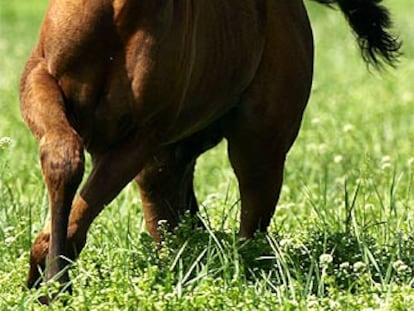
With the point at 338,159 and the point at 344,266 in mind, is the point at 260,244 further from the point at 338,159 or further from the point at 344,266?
the point at 338,159

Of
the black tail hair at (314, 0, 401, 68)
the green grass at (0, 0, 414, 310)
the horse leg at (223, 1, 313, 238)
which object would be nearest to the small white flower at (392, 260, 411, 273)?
the green grass at (0, 0, 414, 310)

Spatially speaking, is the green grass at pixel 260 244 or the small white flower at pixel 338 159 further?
the small white flower at pixel 338 159

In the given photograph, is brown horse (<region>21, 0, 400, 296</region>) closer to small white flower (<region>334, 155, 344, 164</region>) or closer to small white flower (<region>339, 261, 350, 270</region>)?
small white flower (<region>339, 261, 350, 270</region>)

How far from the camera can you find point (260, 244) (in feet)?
22.6

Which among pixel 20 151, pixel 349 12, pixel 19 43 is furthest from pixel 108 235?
pixel 19 43

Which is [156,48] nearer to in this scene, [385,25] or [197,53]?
[197,53]

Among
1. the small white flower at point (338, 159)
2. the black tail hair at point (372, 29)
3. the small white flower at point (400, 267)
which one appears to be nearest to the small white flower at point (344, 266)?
the small white flower at point (400, 267)

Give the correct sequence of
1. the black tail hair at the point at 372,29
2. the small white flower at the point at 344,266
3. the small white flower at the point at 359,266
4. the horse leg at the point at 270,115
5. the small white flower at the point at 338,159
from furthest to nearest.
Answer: the small white flower at the point at 338,159, the black tail hair at the point at 372,29, the horse leg at the point at 270,115, the small white flower at the point at 344,266, the small white flower at the point at 359,266

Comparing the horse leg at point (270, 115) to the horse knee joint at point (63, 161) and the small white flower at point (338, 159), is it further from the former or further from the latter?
the small white flower at point (338, 159)

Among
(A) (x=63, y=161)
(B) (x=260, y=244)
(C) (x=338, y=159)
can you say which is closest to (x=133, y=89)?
(A) (x=63, y=161)

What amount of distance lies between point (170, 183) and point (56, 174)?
5.74ft

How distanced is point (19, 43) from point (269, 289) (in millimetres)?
11641

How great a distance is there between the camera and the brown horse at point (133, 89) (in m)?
6.04

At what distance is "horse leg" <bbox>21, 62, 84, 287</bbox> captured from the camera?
19.5 feet
